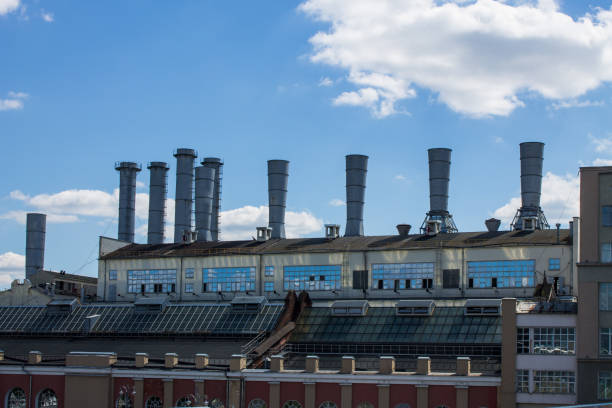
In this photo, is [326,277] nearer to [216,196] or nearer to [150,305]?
[150,305]

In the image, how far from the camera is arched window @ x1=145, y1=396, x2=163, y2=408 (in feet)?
205

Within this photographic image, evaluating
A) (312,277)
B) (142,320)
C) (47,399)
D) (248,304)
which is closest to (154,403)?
(47,399)

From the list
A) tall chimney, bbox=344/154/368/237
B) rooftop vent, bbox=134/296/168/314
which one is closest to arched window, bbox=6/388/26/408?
rooftop vent, bbox=134/296/168/314

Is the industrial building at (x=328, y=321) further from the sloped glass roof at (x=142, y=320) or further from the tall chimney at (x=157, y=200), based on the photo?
the tall chimney at (x=157, y=200)

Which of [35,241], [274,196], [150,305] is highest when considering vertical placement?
[274,196]

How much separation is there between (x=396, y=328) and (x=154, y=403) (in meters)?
18.1

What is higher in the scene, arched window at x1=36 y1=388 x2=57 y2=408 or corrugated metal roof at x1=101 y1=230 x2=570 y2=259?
corrugated metal roof at x1=101 y1=230 x2=570 y2=259

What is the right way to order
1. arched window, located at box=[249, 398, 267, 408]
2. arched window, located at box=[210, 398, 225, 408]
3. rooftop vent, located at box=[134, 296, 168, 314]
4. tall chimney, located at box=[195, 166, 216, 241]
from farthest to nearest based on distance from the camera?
tall chimney, located at box=[195, 166, 216, 241]
rooftop vent, located at box=[134, 296, 168, 314]
arched window, located at box=[210, 398, 225, 408]
arched window, located at box=[249, 398, 267, 408]

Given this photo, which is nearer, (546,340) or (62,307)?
(546,340)

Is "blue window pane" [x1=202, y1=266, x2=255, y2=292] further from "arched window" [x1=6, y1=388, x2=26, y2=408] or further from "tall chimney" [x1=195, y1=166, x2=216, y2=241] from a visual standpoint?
"arched window" [x1=6, y1=388, x2=26, y2=408]

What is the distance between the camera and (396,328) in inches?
2628

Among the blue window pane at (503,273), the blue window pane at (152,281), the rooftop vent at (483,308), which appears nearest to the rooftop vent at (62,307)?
the blue window pane at (152,281)

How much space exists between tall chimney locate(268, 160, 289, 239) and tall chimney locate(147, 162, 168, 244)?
2041 centimetres

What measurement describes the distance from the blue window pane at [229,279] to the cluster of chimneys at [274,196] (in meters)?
6.77
